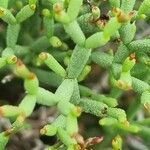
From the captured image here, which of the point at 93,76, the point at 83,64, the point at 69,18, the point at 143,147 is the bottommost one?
the point at 143,147

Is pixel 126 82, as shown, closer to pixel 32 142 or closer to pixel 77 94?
pixel 77 94

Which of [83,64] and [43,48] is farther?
[43,48]

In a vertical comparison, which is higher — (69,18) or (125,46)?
(69,18)

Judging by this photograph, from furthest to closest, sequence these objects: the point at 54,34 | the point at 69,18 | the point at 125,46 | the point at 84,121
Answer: the point at 84,121 < the point at 54,34 < the point at 125,46 < the point at 69,18

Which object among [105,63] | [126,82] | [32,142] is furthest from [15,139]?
[126,82]

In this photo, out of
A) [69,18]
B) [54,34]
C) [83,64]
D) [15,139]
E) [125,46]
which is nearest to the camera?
[69,18]

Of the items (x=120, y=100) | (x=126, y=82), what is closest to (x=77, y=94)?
(x=126, y=82)

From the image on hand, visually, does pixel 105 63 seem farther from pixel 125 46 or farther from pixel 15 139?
pixel 15 139
